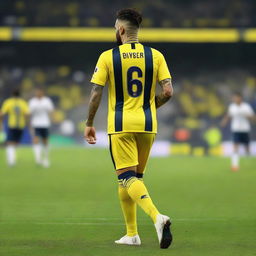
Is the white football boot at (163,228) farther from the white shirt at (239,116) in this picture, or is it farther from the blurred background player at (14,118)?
the blurred background player at (14,118)

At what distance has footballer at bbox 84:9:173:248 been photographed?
292 inches

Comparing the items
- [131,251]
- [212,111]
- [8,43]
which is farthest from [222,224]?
[8,43]

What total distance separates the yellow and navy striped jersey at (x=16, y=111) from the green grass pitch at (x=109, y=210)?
3.85ft

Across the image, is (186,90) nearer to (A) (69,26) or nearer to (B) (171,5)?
(B) (171,5)

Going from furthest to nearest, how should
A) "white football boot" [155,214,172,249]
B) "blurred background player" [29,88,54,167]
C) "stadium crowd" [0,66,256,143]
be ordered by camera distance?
"stadium crowd" [0,66,256,143], "blurred background player" [29,88,54,167], "white football boot" [155,214,172,249]

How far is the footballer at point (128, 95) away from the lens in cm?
743

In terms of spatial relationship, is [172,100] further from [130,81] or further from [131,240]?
[130,81]

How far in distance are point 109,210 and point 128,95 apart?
4.08m

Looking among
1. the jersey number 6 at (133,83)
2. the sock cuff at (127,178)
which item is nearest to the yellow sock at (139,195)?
the sock cuff at (127,178)

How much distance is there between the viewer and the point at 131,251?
7.32 meters

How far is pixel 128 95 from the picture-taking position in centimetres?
750

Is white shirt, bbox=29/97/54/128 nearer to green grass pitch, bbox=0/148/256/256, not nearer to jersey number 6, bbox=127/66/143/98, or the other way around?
green grass pitch, bbox=0/148/256/256

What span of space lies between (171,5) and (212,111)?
493 centimetres

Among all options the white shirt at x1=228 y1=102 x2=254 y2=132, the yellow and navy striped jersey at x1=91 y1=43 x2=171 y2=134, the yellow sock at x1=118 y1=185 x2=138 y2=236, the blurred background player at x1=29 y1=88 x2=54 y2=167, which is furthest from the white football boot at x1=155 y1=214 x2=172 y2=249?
the blurred background player at x1=29 y1=88 x2=54 y2=167
